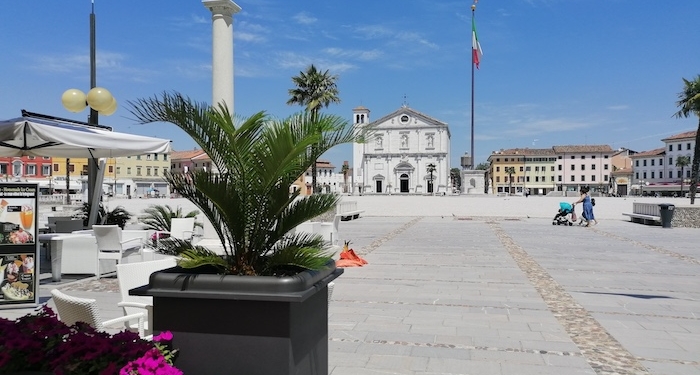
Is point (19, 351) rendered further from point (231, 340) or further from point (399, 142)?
point (399, 142)

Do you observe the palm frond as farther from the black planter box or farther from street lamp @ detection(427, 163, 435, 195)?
street lamp @ detection(427, 163, 435, 195)

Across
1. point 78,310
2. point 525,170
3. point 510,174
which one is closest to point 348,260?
point 78,310

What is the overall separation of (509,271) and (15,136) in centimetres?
714

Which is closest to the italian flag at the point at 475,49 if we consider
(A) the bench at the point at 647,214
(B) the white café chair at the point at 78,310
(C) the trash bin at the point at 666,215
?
(A) the bench at the point at 647,214

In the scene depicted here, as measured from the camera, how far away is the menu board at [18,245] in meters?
5.31

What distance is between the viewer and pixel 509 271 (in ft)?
28.0

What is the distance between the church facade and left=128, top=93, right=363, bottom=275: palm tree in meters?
89.9

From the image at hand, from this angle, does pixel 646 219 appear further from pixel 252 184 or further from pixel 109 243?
pixel 252 184

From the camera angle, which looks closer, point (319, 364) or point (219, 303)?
point (219, 303)

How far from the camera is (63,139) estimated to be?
6.02 metres

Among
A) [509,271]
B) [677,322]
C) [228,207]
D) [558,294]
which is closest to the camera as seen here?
[228,207]

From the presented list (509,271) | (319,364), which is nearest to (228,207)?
(319,364)

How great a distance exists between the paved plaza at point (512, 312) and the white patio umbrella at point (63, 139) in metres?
1.88

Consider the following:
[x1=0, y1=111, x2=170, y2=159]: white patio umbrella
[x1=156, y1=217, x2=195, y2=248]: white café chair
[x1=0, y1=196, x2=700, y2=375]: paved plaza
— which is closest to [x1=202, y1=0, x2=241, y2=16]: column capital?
[x1=0, y1=111, x2=170, y2=159]: white patio umbrella
